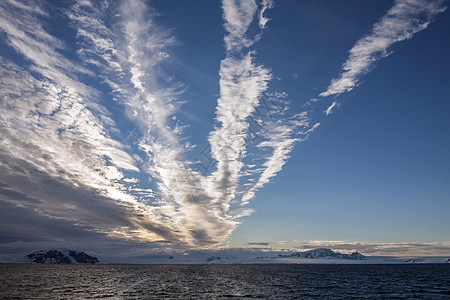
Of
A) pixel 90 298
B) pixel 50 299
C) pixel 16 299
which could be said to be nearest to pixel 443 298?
pixel 90 298

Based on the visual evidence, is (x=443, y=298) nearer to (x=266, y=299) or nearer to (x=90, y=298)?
(x=266, y=299)

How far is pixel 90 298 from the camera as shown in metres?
64.9

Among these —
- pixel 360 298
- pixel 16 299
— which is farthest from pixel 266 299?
pixel 16 299

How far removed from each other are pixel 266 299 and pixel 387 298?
3024cm

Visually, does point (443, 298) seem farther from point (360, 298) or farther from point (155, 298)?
point (155, 298)

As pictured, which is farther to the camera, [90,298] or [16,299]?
[90,298]

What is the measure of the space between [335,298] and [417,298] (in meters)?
19.8

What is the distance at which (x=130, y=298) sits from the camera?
63.7m

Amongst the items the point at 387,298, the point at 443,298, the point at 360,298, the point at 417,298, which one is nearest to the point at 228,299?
the point at 360,298

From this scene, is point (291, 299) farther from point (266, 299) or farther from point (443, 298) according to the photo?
point (443, 298)

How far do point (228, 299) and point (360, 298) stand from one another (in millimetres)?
32054

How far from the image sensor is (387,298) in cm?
6475

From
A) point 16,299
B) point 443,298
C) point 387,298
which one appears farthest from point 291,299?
point 16,299

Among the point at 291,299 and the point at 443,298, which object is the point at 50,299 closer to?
the point at 291,299
